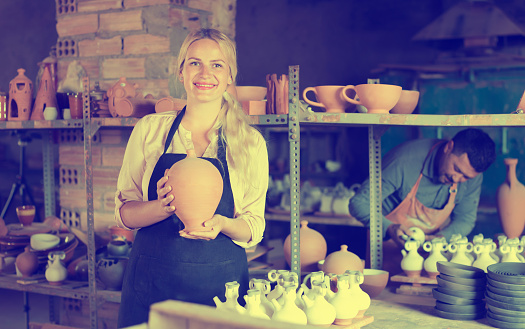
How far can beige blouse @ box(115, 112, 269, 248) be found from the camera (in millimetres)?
2240

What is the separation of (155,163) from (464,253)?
1441mm

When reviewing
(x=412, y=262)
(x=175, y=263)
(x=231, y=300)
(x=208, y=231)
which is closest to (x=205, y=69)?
(x=208, y=231)

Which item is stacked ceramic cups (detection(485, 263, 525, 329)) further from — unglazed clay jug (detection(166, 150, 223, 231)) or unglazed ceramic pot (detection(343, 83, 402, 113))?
unglazed clay jug (detection(166, 150, 223, 231))

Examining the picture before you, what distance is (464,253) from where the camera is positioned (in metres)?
2.75

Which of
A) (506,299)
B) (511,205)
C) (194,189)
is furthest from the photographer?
(511,205)

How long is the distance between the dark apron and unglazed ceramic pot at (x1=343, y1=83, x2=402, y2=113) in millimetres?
736

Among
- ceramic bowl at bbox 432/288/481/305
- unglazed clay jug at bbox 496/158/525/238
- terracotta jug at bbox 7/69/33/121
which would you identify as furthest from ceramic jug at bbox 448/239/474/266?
terracotta jug at bbox 7/69/33/121

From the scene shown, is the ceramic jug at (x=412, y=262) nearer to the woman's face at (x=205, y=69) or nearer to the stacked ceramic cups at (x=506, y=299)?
the stacked ceramic cups at (x=506, y=299)

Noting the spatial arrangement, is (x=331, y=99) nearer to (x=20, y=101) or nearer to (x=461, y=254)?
(x=461, y=254)

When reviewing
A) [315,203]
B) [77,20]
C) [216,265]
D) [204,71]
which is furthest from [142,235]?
[315,203]

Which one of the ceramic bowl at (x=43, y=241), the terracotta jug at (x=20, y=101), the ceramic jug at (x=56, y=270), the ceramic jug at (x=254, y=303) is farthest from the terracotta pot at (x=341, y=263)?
the terracotta jug at (x=20, y=101)

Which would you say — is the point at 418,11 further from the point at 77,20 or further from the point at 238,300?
the point at 238,300

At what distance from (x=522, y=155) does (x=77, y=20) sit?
4184 millimetres

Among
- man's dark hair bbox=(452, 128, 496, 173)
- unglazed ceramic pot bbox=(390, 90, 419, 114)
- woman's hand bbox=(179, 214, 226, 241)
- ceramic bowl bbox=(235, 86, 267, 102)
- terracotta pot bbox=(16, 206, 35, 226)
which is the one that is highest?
ceramic bowl bbox=(235, 86, 267, 102)
